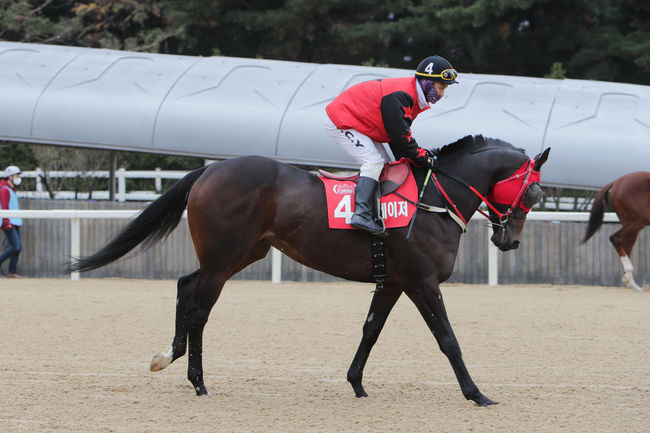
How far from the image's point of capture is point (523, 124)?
13.8m

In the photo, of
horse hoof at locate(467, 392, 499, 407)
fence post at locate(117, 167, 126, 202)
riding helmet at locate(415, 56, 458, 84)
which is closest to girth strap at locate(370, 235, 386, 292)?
horse hoof at locate(467, 392, 499, 407)

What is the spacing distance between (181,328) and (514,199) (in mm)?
2362

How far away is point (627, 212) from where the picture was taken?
12578mm

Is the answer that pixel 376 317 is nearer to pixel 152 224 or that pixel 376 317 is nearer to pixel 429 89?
pixel 429 89

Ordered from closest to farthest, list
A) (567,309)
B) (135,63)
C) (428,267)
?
1. (428,267)
2. (567,309)
3. (135,63)

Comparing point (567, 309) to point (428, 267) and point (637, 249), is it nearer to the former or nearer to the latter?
point (637, 249)

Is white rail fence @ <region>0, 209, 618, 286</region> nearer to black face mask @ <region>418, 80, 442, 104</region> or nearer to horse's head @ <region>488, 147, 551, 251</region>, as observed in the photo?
horse's head @ <region>488, 147, 551, 251</region>

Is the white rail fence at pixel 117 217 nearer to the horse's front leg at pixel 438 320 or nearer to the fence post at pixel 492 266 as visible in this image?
the fence post at pixel 492 266

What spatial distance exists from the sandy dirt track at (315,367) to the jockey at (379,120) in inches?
49.1

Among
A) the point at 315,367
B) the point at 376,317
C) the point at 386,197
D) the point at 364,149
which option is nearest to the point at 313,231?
the point at 386,197

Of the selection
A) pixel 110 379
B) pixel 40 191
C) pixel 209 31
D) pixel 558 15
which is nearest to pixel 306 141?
pixel 40 191

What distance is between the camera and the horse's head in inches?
222

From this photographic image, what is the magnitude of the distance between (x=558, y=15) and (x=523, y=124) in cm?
940

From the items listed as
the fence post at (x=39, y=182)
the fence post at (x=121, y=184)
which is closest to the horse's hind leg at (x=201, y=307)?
the fence post at (x=121, y=184)
